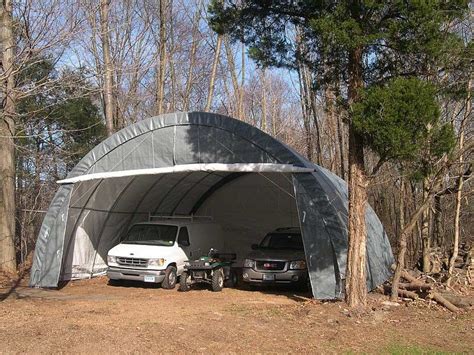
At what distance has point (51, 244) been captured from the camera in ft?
50.6

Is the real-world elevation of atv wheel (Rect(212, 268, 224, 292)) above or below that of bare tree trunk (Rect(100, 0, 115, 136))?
below

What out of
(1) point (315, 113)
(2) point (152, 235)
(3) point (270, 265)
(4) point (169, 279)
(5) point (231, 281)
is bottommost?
(5) point (231, 281)

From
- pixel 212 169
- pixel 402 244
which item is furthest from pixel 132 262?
pixel 402 244

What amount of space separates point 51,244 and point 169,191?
6.25 m

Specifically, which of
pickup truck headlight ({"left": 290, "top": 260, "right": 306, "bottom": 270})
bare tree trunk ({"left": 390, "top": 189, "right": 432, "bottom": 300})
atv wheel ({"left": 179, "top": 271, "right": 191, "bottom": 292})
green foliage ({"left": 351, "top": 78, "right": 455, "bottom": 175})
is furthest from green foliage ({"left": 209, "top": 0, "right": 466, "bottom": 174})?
atv wheel ({"left": 179, "top": 271, "right": 191, "bottom": 292})

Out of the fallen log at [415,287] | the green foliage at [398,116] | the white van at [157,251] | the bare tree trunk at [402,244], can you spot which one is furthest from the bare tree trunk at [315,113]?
the green foliage at [398,116]

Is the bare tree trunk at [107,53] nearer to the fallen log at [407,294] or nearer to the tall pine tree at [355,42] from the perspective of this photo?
the tall pine tree at [355,42]

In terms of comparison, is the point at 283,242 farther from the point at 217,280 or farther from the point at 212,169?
the point at 212,169

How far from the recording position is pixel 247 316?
37.2 feet

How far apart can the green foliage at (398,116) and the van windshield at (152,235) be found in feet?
25.8

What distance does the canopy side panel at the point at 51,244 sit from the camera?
1528 cm

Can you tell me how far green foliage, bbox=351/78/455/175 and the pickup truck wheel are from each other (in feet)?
24.0

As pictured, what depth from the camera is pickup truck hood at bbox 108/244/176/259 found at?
51.9 feet

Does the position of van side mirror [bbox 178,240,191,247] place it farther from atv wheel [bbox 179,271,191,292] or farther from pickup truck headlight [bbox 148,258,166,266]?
atv wheel [bbox 179,271,191,292]
